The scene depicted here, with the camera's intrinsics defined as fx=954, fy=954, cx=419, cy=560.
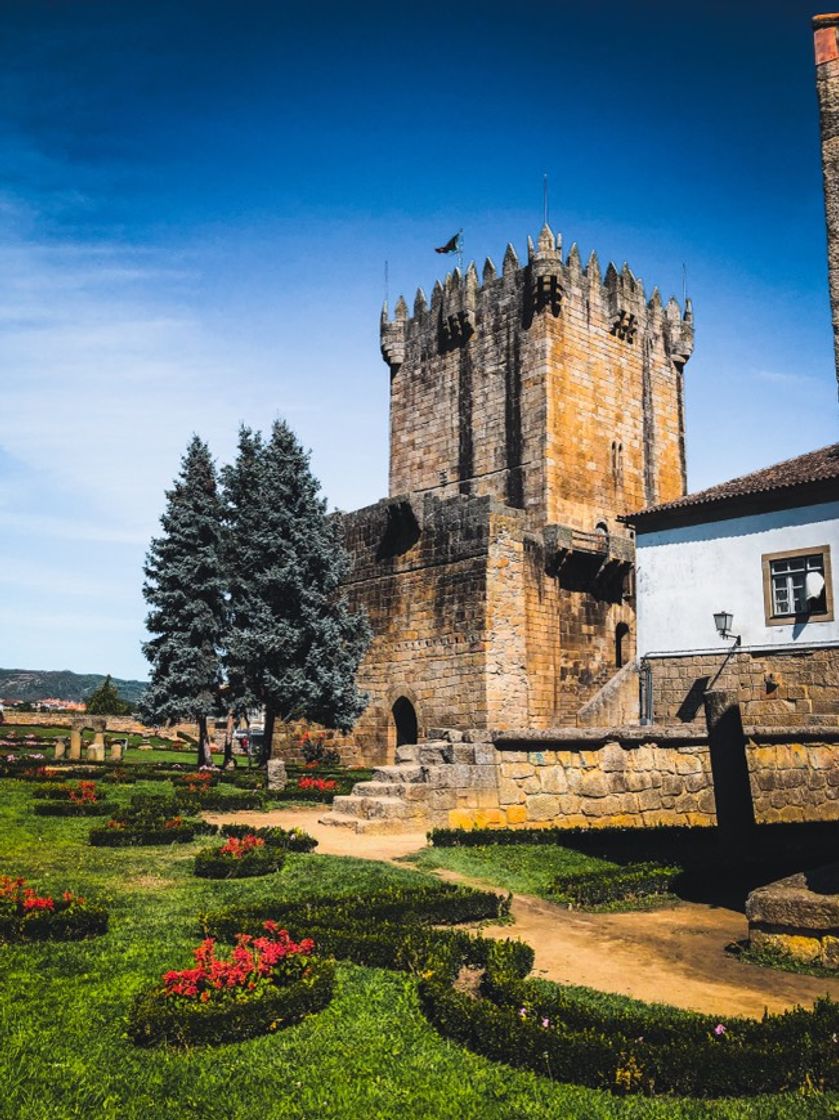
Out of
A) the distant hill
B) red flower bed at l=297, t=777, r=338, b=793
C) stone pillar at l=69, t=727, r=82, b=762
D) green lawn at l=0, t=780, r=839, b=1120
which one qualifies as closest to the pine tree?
stone pillar at l=69, t=727, r=82, b=762

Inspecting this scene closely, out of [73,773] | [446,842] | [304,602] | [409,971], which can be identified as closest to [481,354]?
[304,602]

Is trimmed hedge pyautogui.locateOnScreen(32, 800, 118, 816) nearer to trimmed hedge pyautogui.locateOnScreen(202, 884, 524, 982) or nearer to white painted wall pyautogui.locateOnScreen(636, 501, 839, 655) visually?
trimmed hedge pyautogui.locateOnScreen(202, 884, 524, 982)

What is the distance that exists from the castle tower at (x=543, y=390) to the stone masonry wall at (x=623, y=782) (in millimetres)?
14925

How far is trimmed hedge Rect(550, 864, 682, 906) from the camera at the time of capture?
948 cm

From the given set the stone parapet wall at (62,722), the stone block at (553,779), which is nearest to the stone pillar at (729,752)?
the stone block at (553,779)

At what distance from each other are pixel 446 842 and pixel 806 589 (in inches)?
467

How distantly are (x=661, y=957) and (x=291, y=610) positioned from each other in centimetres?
1870

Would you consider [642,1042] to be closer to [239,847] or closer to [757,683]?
[239,847]

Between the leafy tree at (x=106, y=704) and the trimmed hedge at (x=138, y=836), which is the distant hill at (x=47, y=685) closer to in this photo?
the leafy tree at (x=106, y=704)

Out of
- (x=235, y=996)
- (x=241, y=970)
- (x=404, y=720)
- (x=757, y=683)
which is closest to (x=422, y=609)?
(x=404, y=720)

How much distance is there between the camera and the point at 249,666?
81.9 feet

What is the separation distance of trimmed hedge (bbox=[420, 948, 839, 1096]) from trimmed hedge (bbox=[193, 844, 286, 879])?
4.55 metres

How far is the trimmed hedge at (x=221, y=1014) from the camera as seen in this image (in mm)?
5137

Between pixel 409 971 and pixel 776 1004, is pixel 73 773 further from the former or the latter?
pixel 776 1004
